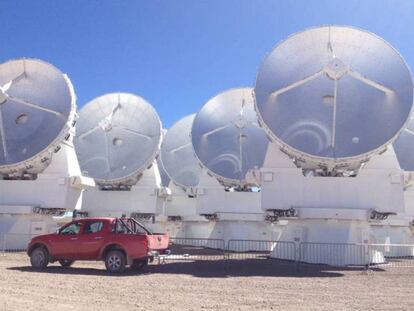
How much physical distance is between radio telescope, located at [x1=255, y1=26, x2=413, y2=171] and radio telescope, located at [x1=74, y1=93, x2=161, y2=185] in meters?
12.2

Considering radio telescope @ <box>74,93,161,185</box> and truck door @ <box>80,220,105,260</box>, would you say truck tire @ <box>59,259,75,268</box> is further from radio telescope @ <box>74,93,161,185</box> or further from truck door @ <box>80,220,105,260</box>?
radio telescope @ <box>74,93,161,185</box>

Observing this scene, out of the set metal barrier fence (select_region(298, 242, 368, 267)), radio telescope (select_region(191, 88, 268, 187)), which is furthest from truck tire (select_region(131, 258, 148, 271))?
radio telescope (select_region(191, 88, 268, 187))

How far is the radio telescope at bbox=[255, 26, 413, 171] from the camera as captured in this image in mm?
20188

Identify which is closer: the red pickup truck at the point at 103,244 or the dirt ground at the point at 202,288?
the dirt ground at the point at 202,288

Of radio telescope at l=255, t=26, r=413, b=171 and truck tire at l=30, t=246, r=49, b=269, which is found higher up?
radio telescope at l=255, t=26, r=413, b=171

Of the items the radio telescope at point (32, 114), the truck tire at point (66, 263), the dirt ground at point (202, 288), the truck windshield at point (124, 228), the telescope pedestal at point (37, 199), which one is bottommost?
the dirt ground at point (202, 288)

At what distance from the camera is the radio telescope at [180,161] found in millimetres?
40594

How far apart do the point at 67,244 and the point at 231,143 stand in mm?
17349

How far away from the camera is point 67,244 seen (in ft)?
51.8

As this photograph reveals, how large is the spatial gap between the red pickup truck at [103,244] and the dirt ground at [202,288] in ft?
1.41

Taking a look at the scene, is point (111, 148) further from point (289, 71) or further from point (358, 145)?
point (358, 145)

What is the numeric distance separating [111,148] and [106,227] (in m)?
17.0

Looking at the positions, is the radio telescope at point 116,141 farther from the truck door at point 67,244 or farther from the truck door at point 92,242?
the truck door at point 92,242

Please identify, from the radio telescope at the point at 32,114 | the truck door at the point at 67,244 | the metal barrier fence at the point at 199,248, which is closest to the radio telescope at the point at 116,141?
the metal barrier fence at the point at 199,248
